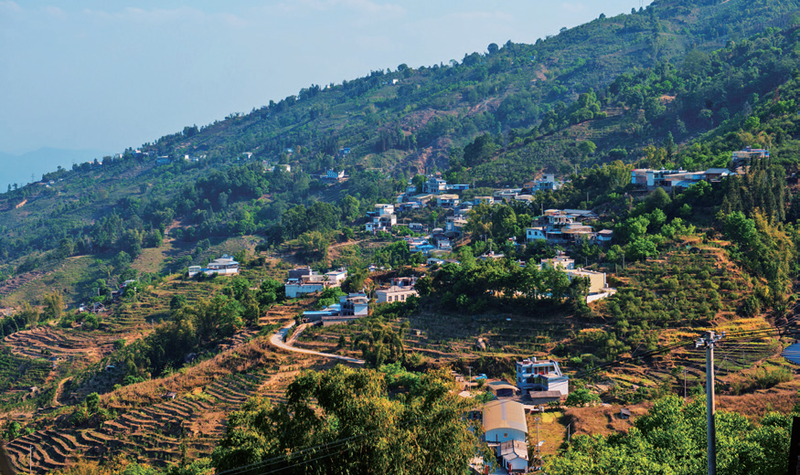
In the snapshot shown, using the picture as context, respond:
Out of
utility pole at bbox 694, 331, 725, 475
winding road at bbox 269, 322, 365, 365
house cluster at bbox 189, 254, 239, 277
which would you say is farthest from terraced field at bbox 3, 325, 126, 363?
utility pole at bbox 694, 331, 725, 475

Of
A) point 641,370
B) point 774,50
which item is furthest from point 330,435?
point 774,50

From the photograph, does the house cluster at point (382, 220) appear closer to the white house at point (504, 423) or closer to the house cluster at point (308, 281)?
the house cluster at point (308, 281)

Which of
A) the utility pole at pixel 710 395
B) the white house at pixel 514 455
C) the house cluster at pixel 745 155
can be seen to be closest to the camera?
the utility pole at pixel 710 395

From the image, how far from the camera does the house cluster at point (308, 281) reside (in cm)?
3884

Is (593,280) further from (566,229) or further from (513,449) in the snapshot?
(513,449)

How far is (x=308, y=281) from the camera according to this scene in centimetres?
3972

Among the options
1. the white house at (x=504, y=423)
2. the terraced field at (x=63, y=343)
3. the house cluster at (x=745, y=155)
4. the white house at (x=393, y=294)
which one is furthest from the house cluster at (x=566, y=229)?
the terraced field at (x=63, y=343)

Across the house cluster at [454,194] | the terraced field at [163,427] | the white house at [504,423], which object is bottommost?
the terraced field at [163,427]

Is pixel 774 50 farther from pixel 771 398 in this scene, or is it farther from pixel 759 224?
pixel 771 398

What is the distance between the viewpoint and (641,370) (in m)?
23.9

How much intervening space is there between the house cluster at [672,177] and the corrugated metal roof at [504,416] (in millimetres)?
17730

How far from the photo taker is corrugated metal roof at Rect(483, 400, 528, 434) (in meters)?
18.7

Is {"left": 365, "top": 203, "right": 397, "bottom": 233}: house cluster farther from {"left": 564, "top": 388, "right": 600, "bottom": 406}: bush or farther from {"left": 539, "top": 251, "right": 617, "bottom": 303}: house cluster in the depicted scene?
{"left": 564, "top": 388, "right": 600, "bottom": 406}: bush

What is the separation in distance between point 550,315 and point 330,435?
1570 centimetres
